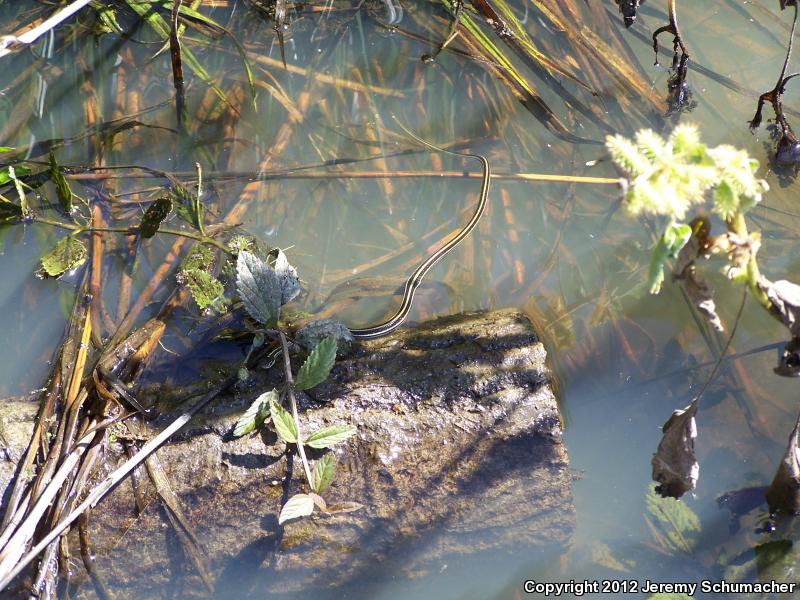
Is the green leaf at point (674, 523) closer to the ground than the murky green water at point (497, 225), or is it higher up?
closer to the ground

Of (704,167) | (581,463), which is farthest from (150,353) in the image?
(704,167)

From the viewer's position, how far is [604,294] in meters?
3.33

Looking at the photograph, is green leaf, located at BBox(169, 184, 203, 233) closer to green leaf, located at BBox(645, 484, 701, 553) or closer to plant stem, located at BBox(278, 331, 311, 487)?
plant stem, located at BBox(278, 331, 311, 487)

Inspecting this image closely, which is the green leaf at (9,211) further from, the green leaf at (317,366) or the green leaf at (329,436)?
the green leaf at (329,436)

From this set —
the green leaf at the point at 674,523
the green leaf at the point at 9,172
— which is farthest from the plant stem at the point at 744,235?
the green leaf at the point at 9,172

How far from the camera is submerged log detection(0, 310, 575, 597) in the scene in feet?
7.79

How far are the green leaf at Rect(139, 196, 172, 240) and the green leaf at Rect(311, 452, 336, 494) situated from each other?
152 centimetres

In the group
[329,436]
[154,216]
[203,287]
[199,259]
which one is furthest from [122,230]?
[329,436]

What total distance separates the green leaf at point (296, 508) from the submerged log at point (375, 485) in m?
0.13

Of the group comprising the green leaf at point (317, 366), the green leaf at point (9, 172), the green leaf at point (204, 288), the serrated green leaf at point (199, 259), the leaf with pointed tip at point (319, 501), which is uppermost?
the green leaf at point (9, 172)

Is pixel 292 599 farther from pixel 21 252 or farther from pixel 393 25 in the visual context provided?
pixel 393 25

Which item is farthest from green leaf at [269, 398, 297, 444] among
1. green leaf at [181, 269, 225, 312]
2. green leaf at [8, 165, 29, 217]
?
green leaf at [8, 165, 29, 217]

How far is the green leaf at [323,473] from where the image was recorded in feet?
7.39

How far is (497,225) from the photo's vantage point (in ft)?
11.5
